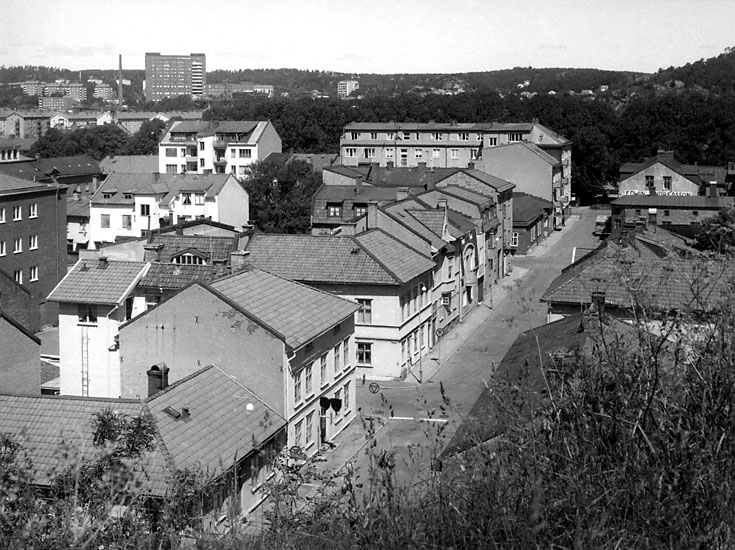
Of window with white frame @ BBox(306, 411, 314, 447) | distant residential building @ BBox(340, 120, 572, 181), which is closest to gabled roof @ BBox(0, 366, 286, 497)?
window with white frame @ BBox(306, 411, 314, 447)

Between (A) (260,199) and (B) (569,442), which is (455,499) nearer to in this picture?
(B) (569,442)

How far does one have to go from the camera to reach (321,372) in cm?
2780

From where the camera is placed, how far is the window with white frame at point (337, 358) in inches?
1143

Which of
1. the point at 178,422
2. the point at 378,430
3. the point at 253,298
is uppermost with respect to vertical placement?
the point at 253,298

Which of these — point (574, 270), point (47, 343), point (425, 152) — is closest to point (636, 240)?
point (574, 270)

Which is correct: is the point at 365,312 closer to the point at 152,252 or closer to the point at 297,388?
the point at 152,252

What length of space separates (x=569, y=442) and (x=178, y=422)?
46.1ft

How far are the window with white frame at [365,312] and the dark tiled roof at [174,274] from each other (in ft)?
22.2

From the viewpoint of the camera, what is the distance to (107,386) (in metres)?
29.5

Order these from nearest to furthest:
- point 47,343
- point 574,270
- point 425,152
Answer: point 574,270 → point 47,343 → point 425,152

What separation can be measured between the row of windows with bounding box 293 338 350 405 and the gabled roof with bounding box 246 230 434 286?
5879mm

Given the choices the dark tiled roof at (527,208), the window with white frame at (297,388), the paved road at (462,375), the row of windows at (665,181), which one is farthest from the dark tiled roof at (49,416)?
the row of windows at (665,181)

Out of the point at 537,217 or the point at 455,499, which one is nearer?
the point at 455,499

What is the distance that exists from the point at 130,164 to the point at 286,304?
71.4 metres
